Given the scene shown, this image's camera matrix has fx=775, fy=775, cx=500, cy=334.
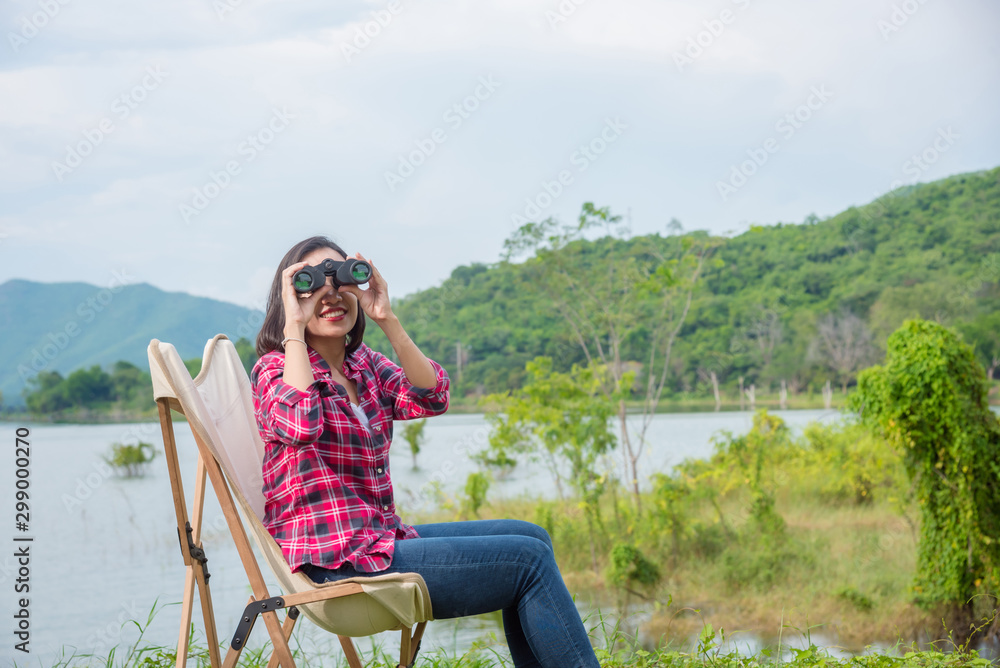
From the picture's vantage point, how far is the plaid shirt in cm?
146

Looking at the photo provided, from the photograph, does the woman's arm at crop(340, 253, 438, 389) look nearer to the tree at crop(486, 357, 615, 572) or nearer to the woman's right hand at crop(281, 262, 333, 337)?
the woman's right hand at crop(281, 262, 333, 337)

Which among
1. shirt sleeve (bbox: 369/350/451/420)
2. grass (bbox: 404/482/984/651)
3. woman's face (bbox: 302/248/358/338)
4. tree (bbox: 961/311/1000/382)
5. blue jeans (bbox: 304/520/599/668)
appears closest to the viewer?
blue jeans (bbox: 304/520/599/668)

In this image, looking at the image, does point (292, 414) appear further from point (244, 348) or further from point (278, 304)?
point (244, 348)

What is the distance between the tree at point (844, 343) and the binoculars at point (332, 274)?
23858 mm

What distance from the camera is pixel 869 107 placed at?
37.5 m

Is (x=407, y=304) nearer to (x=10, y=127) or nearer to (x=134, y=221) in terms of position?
(x=10, y=127)

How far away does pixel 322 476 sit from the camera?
153 centimetres

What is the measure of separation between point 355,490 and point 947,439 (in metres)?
3.71

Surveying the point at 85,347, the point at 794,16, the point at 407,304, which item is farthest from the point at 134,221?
the point at 794,16

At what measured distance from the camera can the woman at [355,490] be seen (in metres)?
1.43

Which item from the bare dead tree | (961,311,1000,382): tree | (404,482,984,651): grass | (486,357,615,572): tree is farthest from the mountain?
(961,311,1000,382): tree

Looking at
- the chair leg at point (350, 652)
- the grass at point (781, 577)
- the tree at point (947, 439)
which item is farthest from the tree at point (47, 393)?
the chair leg at point (350, 652)

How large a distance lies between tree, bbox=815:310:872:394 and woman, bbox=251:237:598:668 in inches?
934

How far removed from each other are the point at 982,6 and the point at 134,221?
119 feet
